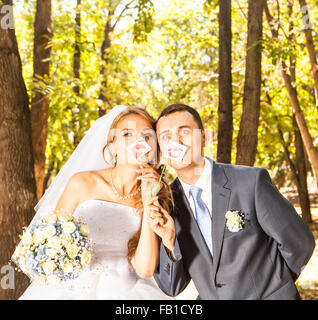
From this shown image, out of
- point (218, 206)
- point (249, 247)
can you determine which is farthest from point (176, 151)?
point (249, 247)

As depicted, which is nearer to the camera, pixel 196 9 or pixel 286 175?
pixel 196 9

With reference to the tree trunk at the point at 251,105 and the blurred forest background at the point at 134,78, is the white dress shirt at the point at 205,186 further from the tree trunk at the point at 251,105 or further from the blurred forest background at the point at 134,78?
the tree trunk at the point at 251,105

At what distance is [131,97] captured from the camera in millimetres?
11219

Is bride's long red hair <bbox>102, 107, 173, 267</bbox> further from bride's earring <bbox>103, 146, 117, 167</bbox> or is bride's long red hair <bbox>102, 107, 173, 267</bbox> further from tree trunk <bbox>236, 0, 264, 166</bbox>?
tree trunk <bbox>236, 0, 264, 166</bbox>

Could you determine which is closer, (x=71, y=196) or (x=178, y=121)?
(x=178, y=121)

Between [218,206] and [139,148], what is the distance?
67 cm

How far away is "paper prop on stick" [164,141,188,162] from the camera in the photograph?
2.38 metres

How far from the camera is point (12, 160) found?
4094 millimetres

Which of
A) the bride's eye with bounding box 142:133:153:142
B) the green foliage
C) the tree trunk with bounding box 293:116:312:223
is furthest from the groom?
the tree trunk with bounding box 293:116:312:223

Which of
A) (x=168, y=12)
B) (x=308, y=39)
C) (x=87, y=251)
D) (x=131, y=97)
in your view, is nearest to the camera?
(x=87, y=251)

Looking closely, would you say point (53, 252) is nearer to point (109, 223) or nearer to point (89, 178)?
point (109, 223)
